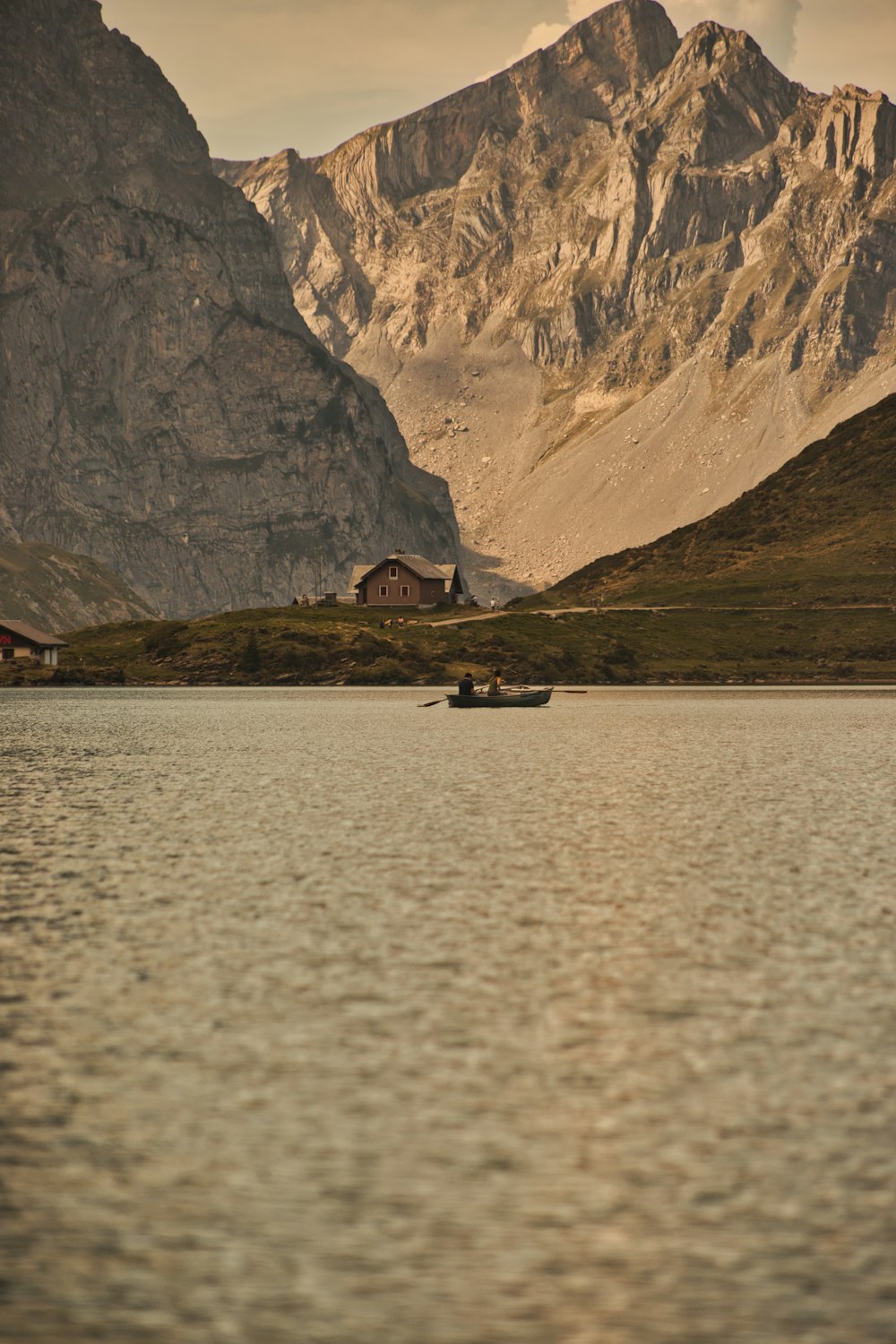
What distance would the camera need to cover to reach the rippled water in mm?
12188

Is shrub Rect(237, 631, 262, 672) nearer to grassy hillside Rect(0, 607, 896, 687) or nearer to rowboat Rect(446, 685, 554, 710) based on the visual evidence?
grassy hillside Rect(0, 607, 896, 687)

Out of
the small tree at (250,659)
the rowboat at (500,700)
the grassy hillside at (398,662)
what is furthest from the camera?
the small tree at (250,659)

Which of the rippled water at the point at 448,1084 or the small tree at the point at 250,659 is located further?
the small tree at the point at 250,659

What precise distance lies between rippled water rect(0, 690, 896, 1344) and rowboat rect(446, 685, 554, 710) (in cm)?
8745

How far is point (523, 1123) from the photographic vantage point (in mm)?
16422

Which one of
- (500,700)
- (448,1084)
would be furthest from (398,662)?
(448,1084)

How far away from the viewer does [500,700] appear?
444 ft

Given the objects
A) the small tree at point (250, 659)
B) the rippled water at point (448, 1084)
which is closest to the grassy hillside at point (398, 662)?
the small tree at point (250, 659)

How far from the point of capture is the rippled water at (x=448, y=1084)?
40.0 ft

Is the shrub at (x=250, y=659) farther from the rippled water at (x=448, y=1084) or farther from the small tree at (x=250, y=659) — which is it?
the rippled water at (x=448, y=1084)

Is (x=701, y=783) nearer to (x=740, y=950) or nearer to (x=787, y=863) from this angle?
(x=787, y=863)

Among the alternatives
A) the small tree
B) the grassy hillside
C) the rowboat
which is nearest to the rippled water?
the rowboat

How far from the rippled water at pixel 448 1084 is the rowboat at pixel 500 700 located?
287 feet

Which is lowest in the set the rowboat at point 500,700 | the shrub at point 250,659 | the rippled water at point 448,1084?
the rippled water at point 448,1084
